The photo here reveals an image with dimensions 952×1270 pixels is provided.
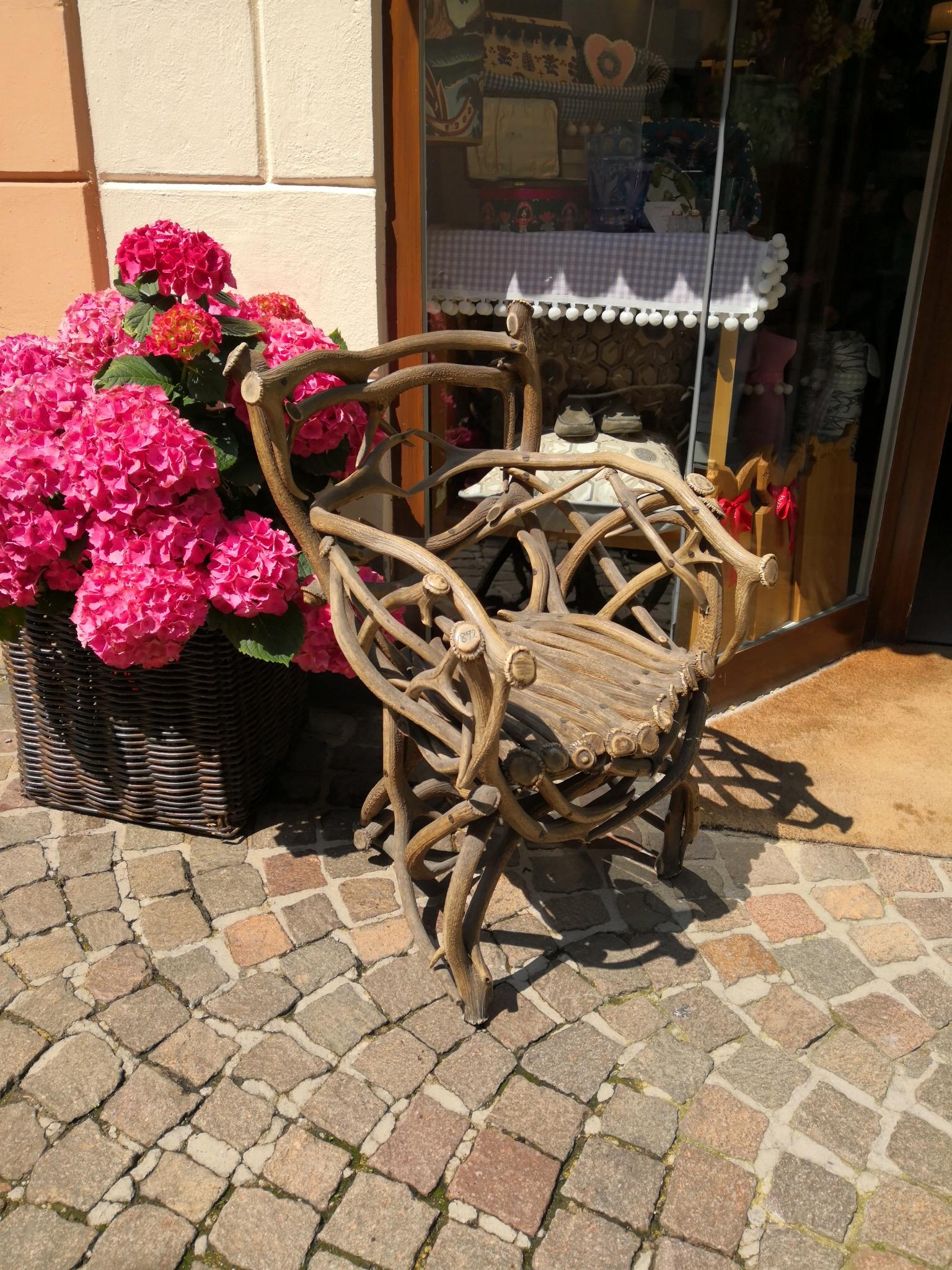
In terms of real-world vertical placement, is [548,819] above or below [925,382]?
below

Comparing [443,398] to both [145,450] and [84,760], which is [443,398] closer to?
[145,450]

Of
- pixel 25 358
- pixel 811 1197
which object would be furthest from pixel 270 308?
pixel 811 1197

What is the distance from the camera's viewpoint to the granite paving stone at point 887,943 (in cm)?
241

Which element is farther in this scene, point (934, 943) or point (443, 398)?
point (443, 398)

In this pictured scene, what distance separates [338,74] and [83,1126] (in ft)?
8.29

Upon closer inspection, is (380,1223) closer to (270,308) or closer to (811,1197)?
(811,1197)

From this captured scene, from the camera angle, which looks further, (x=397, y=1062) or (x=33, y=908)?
(x=33, y=908)

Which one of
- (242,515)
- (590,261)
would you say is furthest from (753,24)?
(242,515)

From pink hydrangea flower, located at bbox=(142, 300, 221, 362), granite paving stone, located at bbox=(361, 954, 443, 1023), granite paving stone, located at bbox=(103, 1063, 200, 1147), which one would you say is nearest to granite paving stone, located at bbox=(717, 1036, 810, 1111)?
granite paving stone, located at bbox=(361, 954, 443, 1023)

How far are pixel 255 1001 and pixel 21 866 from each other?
2.67 ft

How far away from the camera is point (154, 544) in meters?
2.32

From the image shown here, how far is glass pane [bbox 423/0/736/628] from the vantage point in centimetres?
283

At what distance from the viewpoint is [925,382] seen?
359 centimetres

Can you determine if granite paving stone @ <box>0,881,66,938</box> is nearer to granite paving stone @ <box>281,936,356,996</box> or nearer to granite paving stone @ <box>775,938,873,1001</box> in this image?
granite paving stone @ <box>281,936,356,996</box>
